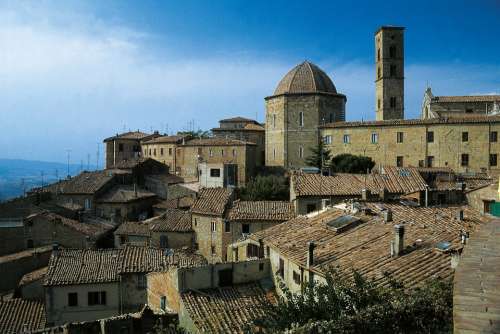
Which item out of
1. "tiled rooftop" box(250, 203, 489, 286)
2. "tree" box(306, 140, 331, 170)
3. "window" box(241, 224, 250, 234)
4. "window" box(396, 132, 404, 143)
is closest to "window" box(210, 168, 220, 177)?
"tree" box(306, 140, 331, 170)

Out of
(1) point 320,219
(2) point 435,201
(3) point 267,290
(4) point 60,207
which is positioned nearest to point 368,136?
(2) point 435,201

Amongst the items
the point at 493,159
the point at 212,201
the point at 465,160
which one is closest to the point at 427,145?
the point at 465,160

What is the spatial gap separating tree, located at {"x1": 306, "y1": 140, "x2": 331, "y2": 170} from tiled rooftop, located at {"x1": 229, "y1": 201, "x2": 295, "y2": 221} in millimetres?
20925

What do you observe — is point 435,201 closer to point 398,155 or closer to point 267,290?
point 267,290

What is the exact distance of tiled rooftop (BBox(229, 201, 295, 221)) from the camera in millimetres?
29172

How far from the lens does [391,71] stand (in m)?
64.1

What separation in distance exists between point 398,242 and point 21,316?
1620cm

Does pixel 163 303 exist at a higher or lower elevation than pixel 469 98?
lower

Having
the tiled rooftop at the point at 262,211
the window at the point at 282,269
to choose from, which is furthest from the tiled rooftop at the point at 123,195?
the window at the point at 282,269

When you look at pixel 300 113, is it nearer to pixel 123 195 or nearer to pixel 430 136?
pixel 430 136

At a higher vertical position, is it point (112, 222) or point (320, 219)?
point (320, 219)

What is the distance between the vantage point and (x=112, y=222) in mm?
40125

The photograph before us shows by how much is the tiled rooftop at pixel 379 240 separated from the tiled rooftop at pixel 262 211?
7.89 m

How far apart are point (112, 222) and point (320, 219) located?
2457 cm
